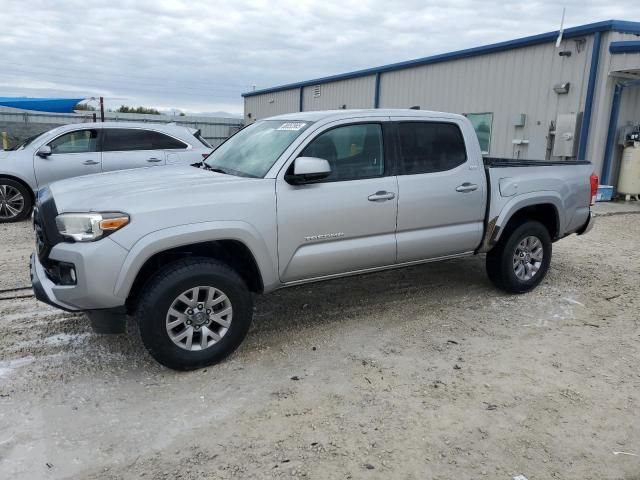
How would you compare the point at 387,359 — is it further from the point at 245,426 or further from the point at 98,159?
the point at 98,159

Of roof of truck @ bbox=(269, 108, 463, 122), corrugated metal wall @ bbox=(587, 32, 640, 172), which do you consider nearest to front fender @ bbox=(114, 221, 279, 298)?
roof of truck @ bbox=(269, 108, 463, 122)

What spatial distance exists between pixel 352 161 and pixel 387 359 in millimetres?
1625

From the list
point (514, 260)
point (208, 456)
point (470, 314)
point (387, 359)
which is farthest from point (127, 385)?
point (514, 260)

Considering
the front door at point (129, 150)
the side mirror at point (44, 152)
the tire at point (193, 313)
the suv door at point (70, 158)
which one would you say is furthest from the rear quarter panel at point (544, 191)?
the side mirror at point (44, 152)

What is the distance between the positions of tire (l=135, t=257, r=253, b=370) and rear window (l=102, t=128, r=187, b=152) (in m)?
6.04

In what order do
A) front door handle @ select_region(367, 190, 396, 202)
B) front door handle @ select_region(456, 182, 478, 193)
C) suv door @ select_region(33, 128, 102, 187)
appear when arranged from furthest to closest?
suv door @ select_region(33, 128, 102, 187) → front door handle @ select_region(456, 182, 478, 193) → front door handle @ select_region(367, 190, 396, 202)

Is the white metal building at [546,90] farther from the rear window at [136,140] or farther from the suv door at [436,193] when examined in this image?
the rear window at [136,140]

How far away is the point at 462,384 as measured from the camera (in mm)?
3641

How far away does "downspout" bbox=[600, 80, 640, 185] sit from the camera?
11609 mm

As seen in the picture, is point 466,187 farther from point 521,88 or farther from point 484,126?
point 484,126

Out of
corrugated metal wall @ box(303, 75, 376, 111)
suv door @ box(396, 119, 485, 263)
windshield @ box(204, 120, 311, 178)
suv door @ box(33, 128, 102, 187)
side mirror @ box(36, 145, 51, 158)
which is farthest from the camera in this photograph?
corrugated metal wall @ box(303, 75, 376, 111)

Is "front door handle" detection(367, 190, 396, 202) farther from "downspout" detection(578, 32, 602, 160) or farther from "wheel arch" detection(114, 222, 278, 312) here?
"downspout" detection(578, 32, 602, 160)

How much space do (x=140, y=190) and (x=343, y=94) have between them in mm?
18020

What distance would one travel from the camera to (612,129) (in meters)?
11.9
